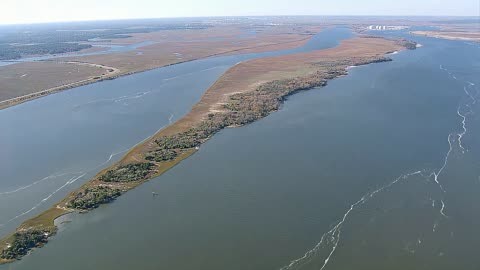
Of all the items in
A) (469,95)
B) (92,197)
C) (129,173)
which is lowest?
(92,197)

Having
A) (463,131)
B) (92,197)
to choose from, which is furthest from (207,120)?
(463,131)

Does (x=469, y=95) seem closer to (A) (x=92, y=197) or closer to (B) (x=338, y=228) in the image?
(B) (x=338, y=228)

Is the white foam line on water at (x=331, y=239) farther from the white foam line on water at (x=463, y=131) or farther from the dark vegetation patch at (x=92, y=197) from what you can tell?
the dark vegetation patch at (x=92, y=197)

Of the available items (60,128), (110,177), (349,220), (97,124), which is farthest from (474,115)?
(60,128)

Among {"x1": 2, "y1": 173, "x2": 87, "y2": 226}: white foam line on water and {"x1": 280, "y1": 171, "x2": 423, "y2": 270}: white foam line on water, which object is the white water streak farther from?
{"x1": 2, "y1": 173, "x2": 87, "y2": 226}: white foam line on water

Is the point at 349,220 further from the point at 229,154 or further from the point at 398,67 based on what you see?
the point at 398,67

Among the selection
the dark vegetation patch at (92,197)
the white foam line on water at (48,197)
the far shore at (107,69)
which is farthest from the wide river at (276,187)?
the far shore at (107,69)
